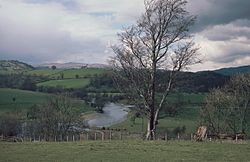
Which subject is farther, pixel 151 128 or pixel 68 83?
pixel 68 83

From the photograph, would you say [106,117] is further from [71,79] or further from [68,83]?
[71,79]

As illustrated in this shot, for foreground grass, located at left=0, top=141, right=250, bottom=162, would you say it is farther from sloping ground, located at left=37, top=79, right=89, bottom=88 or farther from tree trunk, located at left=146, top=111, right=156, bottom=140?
sloping ground, located at left=37, top=79, right=89, bottom=88

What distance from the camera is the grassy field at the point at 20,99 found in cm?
11844

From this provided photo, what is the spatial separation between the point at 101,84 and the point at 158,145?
108 meters

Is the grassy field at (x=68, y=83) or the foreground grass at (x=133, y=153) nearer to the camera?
the foreground grass at (x=133, y=153)

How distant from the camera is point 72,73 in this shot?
186375 millimetres

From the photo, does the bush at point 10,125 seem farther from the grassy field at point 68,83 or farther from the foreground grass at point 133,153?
the grassy field at point 68,83

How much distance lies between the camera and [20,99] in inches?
5079

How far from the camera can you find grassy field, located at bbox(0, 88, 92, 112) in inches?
4663

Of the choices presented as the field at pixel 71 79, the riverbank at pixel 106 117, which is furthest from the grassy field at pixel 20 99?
the field at pixel 71 79

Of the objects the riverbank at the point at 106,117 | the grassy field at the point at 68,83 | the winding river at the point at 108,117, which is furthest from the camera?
the grassy field at the point at 68,83

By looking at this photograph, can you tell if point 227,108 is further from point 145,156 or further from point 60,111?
point 145,156

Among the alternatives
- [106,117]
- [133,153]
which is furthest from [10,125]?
[133,153]

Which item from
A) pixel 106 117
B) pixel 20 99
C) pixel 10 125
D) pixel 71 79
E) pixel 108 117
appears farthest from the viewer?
pixel 71 79
